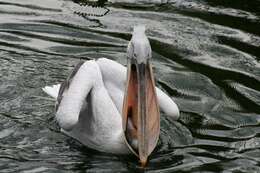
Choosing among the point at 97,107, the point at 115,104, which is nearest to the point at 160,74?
the point at 115,104

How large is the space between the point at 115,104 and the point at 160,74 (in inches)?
51.0

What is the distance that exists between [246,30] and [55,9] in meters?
2.52

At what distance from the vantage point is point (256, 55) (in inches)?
340

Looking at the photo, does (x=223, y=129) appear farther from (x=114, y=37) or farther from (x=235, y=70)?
(x=114, y=37)

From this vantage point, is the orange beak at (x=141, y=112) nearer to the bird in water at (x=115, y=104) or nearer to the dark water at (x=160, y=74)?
the bird in water at (x=115, y=104)

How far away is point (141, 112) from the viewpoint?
5.79m

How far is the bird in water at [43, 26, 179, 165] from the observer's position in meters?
5.86

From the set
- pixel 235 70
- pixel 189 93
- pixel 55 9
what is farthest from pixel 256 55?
pixel 55 9

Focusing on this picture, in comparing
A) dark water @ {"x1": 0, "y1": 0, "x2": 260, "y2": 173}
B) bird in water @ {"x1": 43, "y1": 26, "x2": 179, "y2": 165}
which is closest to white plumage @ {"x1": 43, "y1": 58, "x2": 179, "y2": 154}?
bird in water @ {"x1": 43, "y1": 26, "x2": 179, "y2": 165}

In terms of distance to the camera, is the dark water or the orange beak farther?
the dark water

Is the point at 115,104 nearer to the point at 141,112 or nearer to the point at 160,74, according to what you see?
the point at 141,112

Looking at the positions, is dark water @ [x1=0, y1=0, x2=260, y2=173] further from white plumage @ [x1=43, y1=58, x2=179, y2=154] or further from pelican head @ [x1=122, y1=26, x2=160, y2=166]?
pelican head @ [x1=122, y1=26, x2=160, y2=166]

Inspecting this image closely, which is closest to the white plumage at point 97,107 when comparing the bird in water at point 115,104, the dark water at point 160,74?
the bird in water at point 115,104

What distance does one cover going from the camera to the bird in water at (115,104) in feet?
19.2
